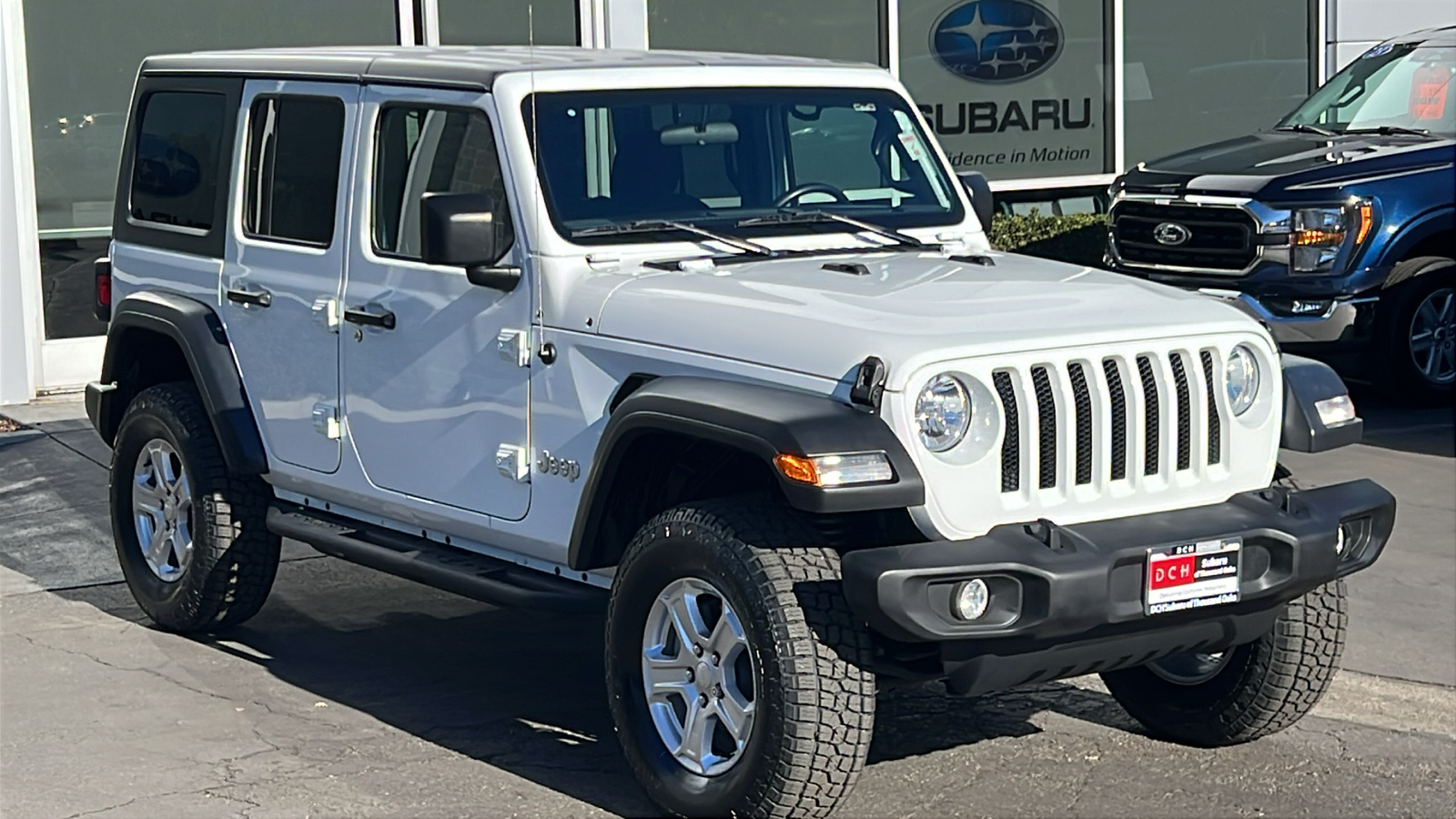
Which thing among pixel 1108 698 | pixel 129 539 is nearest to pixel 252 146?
pixel 129 539

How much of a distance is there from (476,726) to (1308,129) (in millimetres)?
7684

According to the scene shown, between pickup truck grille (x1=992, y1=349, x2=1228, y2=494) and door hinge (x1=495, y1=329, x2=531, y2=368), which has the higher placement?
door hinge (x1=495, y1=329, x2=531, y2=368)

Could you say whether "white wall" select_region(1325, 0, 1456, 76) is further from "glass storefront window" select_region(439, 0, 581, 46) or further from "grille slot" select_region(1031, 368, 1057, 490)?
"grille slot" select_region(1031, 368, 1057, 490)

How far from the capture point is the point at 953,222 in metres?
6.11

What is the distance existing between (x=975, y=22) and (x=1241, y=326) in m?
9.80

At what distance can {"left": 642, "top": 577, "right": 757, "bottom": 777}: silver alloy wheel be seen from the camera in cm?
480

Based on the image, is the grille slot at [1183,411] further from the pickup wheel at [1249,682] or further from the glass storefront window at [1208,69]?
the glass storefront window at [1208,69]

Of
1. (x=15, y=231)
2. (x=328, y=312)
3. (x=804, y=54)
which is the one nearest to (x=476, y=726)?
(x=328, y=312)

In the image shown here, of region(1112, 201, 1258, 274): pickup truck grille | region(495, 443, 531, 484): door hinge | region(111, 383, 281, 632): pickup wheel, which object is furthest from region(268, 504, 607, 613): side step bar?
region(1112, 201, 1258, 274): pickup truck grille

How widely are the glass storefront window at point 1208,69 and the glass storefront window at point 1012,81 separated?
1.10 feet

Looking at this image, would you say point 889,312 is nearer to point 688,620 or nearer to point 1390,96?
point 688,620

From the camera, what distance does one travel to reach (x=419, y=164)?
5965 mm

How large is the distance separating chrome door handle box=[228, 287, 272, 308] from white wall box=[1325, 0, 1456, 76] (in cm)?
1138

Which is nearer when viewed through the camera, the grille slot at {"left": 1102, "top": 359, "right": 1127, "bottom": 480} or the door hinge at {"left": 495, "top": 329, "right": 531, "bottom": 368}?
the grille slot at {"left": 1102, "top": 359, "right": 1127, "bottom": 480}
